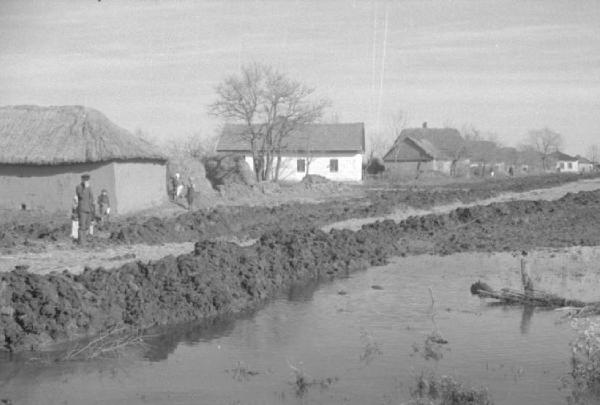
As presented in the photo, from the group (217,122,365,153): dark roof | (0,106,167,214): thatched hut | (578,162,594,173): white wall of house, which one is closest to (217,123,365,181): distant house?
(217,122,365,153): dark roof

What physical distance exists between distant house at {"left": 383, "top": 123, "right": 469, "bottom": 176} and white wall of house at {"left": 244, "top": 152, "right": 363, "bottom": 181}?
11842 millimetres

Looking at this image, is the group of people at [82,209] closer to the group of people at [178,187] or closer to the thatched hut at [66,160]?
the thatched hut at [66,160]

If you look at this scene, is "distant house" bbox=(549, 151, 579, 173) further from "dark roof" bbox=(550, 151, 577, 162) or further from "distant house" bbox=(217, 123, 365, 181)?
"distant house" bbox=(217, 123, 365, 181)

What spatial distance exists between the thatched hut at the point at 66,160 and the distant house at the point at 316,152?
103 ft

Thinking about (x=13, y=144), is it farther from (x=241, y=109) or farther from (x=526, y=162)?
(x=526, y=162)

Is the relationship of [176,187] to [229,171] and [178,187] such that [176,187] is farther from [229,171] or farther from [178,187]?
[229,171]

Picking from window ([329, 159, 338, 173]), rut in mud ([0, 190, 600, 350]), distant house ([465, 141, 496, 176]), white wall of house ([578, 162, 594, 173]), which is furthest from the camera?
white wall of house ([578, 162, 594, 173])

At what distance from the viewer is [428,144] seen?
8212 centimetres

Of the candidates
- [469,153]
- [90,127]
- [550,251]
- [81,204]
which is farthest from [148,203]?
[469,153]

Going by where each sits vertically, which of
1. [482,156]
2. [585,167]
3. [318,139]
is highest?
[318,139]

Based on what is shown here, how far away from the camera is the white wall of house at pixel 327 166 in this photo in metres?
62.8

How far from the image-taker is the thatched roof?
28.8 metres

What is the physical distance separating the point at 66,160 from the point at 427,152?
177 ft

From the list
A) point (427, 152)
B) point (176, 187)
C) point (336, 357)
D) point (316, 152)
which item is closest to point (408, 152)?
point (427, 152)
